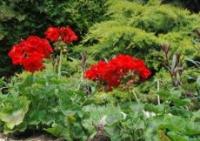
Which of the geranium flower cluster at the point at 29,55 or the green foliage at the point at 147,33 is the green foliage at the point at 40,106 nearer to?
the geranium flower cluster at the point at 29,55

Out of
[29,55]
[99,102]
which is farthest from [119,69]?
[29,55]

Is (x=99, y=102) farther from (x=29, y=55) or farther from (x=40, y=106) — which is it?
(x=29, y=55)

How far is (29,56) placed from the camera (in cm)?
407

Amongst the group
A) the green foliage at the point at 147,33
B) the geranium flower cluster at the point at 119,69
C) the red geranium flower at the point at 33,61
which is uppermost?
the geranium flower cluster at the point at 119,69

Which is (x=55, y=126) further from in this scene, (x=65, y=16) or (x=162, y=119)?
(x=65, y=16)

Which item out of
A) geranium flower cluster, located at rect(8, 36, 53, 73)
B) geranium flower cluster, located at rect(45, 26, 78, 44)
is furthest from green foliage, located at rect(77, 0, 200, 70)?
geranium flower cluster, located at rect(8, 36, 53, 73)

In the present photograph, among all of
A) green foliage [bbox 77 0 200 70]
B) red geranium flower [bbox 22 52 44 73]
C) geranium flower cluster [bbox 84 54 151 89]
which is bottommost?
green foliage [bbox 77 0 200 70]

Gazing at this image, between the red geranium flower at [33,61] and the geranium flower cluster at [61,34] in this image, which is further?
the geranium flower cluster at [61,34]

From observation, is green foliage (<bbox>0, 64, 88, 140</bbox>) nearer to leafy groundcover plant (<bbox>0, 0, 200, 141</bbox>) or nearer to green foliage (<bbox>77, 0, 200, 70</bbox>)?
leafy groundcover plant (<bbox>0, 0, 200, 141</bbox>)

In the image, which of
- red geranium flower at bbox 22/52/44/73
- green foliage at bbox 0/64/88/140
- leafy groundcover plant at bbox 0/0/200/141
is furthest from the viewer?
red geranium flower at bbox 22/52/44/73

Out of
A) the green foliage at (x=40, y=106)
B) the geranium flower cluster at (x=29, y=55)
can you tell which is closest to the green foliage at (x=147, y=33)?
the geranium flower cluster at (x=29, y=55)

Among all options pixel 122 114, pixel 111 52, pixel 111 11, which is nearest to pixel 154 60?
pixel 111 52

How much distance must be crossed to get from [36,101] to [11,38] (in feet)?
12.6

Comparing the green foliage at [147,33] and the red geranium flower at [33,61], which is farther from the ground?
the red geranium flower at [33,61]
